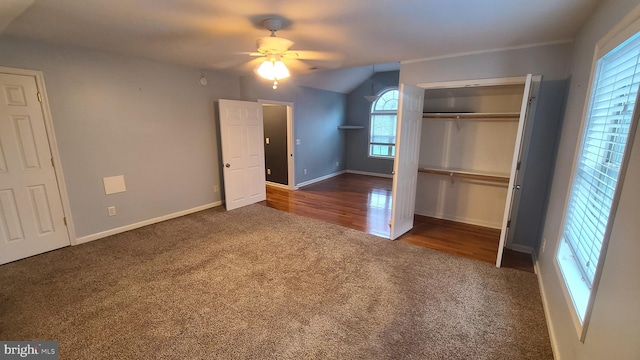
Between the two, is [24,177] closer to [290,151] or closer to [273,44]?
[273,44]

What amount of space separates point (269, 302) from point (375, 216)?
8.45ft

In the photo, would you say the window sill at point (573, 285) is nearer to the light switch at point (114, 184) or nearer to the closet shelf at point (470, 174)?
the closet shelf at point (470, 174)

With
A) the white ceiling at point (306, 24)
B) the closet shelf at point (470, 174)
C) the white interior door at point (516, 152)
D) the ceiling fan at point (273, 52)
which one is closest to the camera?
the white ceiling at point (306, 24)

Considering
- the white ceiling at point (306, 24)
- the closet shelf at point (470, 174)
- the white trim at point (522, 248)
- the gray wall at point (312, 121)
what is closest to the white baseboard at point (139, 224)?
the gray wall at point (312, 121)

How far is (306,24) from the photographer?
2277mm

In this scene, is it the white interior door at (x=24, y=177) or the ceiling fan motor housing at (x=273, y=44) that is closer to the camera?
the ceiling fan motor housing at (x=273, y=44)

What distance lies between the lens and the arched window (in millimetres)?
7388

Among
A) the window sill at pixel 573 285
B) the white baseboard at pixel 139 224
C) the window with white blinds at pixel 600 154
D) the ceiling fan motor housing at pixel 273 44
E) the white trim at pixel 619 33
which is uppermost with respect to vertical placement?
the ceiling fan motor housing at pixel 273 44

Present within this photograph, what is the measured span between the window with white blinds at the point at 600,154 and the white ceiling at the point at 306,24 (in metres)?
0.68

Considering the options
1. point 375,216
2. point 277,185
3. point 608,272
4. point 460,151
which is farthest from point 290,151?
point 608,272

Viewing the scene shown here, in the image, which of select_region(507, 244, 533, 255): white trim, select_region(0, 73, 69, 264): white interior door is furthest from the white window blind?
select_region(0, 73, 69, 264): white interior door

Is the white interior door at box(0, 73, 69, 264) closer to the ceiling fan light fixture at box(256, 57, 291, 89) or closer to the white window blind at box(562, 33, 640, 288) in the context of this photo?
the ceiling fan light fixture at box(256, 57, 291, 89)

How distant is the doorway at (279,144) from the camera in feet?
19.8

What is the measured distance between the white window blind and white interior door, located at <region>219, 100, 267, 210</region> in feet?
14.3
